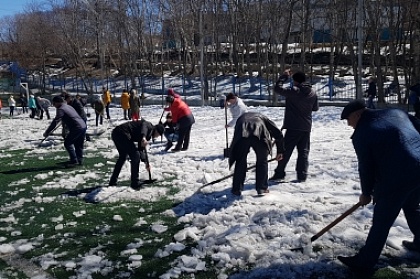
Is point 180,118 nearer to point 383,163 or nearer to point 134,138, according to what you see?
point 134,138

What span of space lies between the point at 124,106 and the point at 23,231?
1706 cm

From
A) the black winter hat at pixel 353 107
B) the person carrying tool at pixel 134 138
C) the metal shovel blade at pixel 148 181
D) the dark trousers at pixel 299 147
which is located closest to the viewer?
the black winter hat at pixel 353 107

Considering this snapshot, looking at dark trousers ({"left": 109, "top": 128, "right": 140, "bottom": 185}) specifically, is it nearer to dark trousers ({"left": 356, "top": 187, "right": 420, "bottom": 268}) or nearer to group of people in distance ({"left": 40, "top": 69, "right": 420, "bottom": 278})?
group of people in distance ({"left": 40, "top": 69, "right": 420, "bottom": 278})

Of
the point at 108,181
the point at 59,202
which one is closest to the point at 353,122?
the point at 59,202

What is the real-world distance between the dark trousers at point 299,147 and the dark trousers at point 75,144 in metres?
5.06

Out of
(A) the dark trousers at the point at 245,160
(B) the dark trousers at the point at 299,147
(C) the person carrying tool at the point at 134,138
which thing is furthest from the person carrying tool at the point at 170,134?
(A) the dark trousers at the point at 245,160

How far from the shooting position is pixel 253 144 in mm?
6969

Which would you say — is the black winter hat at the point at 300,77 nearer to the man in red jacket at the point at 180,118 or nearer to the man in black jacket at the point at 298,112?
the man in black jacket at the point at 298,112

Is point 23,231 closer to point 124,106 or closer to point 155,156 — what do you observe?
point 155,156

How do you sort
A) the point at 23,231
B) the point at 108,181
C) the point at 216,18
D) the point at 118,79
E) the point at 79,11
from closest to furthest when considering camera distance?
the point at 23,231 → the point at 108,181 → the point at 216,18 → the point at 79,11 → the point at 118,79

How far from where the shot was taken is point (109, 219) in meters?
6.89

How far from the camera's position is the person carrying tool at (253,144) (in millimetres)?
6926

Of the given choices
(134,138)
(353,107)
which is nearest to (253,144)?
(134,138)

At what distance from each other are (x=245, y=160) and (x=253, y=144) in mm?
280
